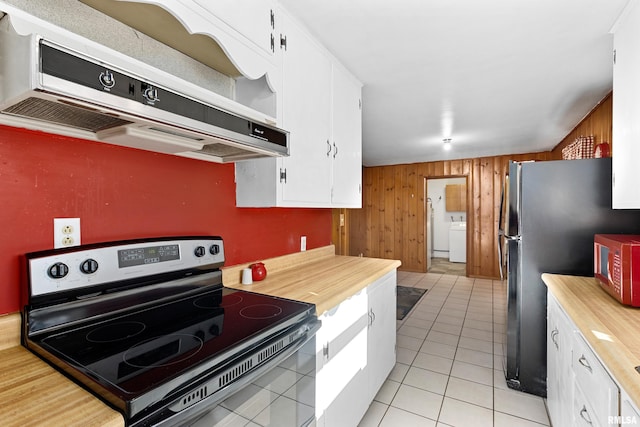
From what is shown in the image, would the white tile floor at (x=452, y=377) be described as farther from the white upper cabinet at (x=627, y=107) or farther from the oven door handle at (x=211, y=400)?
the white upper cabinet at (x=627, y=107)

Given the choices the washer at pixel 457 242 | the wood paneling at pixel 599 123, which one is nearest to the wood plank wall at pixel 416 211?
the wood paneling at pixel 599 123

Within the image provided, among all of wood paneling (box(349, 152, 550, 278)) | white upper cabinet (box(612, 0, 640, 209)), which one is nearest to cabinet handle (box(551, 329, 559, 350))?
white upper cabinet (box(612, 0, 640, 209))

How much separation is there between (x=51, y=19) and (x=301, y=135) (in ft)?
3.39

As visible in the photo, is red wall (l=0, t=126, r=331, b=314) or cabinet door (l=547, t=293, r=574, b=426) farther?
cabinet door (l=547, t=293, r=574, b=426)

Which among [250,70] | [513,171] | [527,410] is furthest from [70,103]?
[527,410]

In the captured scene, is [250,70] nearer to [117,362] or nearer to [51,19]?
[51,19]

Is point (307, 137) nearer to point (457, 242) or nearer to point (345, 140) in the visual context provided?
point (345, 140)

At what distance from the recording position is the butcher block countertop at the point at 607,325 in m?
0.83

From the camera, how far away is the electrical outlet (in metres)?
1.00

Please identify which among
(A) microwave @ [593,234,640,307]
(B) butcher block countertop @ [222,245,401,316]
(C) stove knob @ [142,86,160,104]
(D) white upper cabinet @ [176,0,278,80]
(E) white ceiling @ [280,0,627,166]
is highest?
(E) white ceiling @ [280,0,627,166]

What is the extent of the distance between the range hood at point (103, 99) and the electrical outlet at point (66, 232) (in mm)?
296

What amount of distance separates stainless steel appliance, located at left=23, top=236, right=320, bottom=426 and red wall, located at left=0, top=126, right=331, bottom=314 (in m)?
0.10

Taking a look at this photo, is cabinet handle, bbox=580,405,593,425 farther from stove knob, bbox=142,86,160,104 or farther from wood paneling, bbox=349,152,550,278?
wood paneling, bbox=349,152,550,278

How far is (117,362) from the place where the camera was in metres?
0.73
